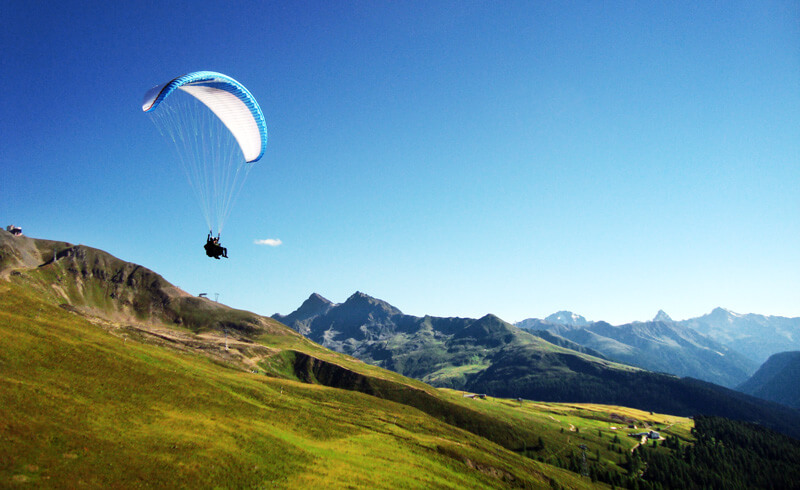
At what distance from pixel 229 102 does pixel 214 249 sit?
53.7 ft

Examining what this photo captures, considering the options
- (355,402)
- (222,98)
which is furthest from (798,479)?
(222,98)

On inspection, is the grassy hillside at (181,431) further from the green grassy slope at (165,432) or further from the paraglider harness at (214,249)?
the paraglider harness at (214,249)

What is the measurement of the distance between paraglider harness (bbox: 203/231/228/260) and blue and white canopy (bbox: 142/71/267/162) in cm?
1190

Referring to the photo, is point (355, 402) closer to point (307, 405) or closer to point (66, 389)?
point (307, 405)

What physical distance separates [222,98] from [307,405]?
71969 millimetres

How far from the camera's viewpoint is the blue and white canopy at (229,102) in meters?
35.8

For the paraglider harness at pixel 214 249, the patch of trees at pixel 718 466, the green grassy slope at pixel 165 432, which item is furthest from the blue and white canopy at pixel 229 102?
the patch of trees at pixel 718 466

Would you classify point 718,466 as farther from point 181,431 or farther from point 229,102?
point 229,102

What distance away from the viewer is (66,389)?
47844mm

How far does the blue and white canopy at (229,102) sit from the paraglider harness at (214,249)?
39.1 feet

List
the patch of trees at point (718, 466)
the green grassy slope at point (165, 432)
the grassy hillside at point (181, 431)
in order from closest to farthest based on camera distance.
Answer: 1. the green grassy slope at point (165, 432)
2. the grassy hillside at point (181, 431)
3. the patch of trees at point (718, 466)

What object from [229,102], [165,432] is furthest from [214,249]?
[165,432]

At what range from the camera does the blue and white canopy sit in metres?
35.8

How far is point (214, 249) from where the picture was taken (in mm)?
41375
